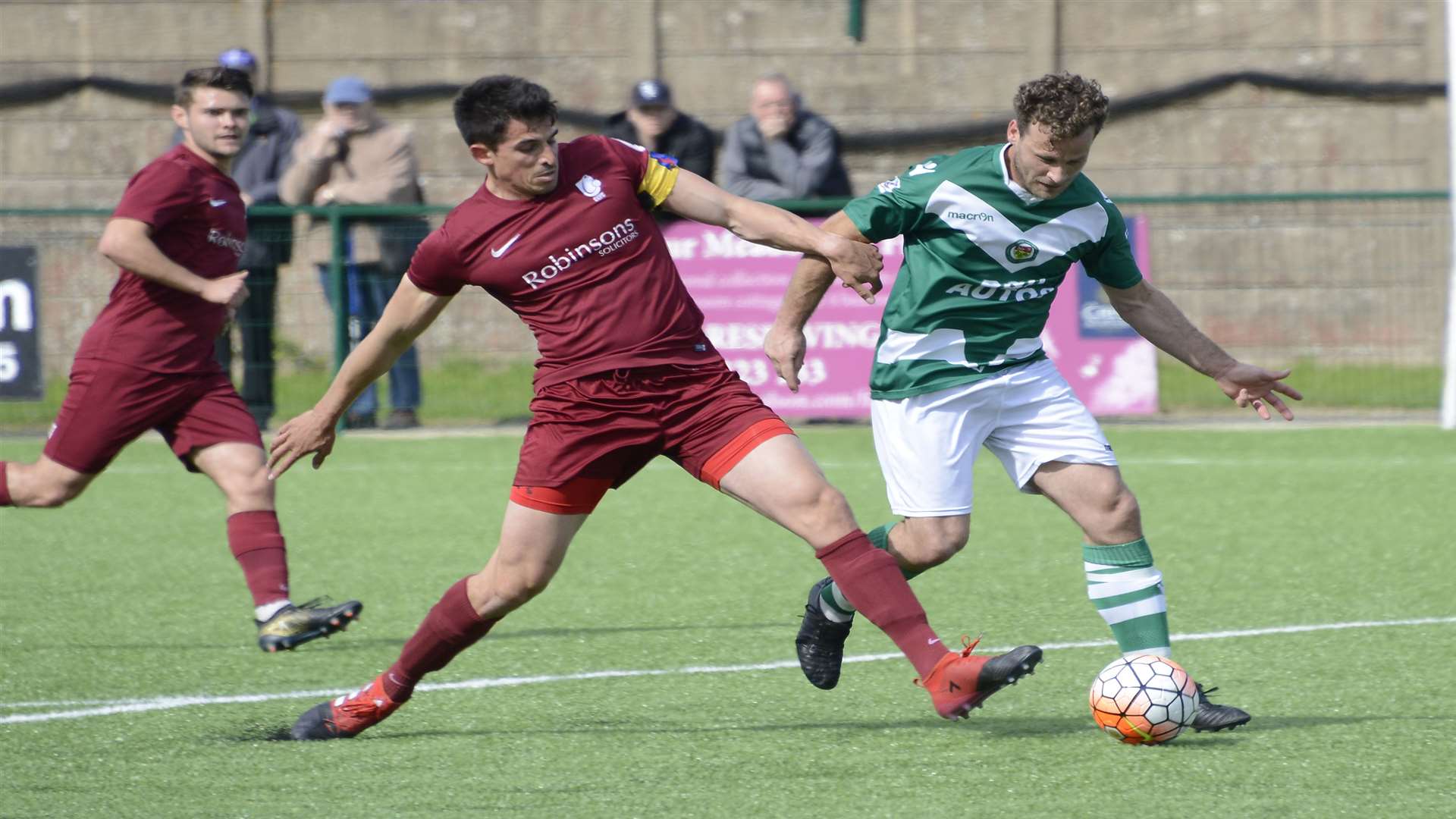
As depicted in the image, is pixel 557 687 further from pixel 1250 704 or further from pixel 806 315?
pixel 1250 704

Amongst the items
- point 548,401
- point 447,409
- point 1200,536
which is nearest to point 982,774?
point 548,401

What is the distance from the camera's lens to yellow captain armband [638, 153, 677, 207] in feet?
16.6

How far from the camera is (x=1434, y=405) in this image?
520 inches

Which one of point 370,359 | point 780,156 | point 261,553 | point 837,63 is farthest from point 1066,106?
point 837,63

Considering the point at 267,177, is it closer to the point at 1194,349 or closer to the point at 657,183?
the point at 657,183

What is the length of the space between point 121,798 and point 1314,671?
11.2 feet

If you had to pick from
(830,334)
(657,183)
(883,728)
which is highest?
(657,183)

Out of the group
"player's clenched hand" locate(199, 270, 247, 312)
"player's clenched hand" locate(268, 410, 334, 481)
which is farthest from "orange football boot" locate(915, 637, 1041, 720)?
"player's clenched hand" locate(199, 270, 247, 312)

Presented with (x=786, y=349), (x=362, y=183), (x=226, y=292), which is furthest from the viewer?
(x=362, y=183)

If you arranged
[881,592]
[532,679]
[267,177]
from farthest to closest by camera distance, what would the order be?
[267,177] < [532,679] < [881,592]

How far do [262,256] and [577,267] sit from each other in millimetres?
8264

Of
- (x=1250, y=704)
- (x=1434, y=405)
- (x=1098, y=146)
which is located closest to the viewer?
(x=1250, y=704)

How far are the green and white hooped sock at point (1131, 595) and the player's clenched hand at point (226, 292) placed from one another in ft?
9.59

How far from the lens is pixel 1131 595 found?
200 inches
